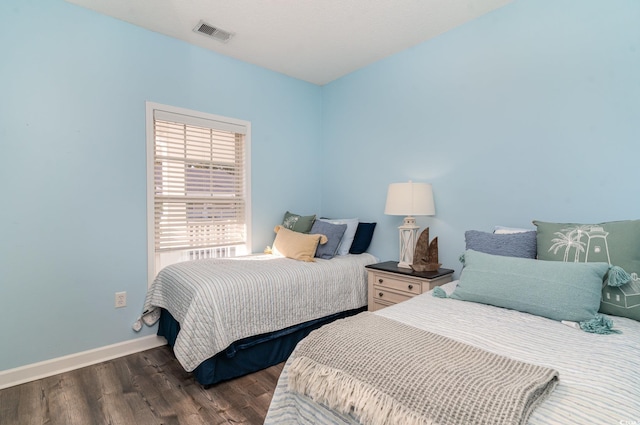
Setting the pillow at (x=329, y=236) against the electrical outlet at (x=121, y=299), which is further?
the pillow at (x=329, y=236)

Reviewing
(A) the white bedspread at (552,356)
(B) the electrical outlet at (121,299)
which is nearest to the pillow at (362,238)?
(A) the white bedspread at (552,356)

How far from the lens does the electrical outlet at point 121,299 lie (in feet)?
8.55

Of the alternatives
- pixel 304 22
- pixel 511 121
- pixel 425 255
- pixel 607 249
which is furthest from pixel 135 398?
pixel 511 121

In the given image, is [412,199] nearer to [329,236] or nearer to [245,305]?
[329,236]

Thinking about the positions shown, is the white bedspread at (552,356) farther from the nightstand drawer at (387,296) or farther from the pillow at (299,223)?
the pillow at (299,223)

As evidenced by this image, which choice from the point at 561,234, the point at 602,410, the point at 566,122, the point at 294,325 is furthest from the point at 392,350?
the point at 566,122

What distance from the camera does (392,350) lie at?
111 centimetres

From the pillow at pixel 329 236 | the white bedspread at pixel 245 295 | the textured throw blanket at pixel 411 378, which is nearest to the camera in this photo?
the textured throw blanket at pixel 411 378

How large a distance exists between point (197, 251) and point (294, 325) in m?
1.23

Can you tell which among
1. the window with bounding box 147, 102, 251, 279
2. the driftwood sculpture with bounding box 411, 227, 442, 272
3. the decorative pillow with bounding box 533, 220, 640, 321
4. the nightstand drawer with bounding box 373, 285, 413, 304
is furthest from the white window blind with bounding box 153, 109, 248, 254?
the decorative pillow with bounding box 533, 220, 640, 321

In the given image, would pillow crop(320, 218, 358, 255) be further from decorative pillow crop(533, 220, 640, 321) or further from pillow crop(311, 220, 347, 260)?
decorative pillow crop(533, 220, 640, 321)

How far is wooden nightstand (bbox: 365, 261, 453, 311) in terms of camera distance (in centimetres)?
242

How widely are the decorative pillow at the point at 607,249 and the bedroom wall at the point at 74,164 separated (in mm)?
2917

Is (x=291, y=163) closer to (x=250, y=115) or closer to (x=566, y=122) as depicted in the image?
(x=250, y=115)
